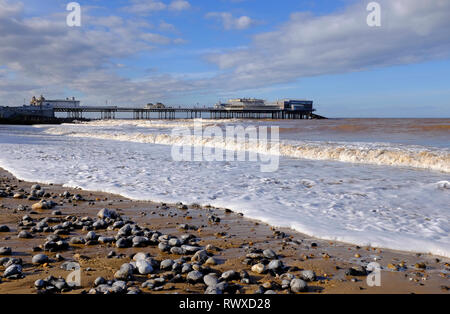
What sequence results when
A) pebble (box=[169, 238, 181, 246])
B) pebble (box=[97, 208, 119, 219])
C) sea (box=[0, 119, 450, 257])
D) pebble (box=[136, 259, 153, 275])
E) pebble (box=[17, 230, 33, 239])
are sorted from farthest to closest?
pebble (box=[97, 208, 119, 219]), sea (box=[0, 119, 450, 257]), pebble (box=[17, 230, 33, 239]), pebble (box=[169, 238, 181, 246]), pebble (box=[136, 259, 153, 275])

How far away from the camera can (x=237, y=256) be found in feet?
12.5

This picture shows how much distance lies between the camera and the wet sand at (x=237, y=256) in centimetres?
303

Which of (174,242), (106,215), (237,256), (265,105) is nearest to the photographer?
(237,256)

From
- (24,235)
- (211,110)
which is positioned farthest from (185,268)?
(211,110)

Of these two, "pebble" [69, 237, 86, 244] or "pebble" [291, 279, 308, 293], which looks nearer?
"pebble" [291, 279, 308, 293]

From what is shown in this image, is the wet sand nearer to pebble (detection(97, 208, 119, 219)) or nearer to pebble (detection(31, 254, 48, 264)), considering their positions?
pebble (detection(31, 254, 48, 264))

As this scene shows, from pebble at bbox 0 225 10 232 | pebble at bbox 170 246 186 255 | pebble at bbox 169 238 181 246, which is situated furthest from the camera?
pebble at bbox 0 225 10 232

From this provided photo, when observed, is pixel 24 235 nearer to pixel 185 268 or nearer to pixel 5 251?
pixel 5 251

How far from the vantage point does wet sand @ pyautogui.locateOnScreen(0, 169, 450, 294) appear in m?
3.03

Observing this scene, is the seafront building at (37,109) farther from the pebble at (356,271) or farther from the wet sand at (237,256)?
the pebble at (356,271)

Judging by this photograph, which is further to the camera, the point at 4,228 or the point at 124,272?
the point at 4,228

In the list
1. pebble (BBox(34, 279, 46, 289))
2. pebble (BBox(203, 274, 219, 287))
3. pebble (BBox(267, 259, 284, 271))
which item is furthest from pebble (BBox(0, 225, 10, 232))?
pebble (BBox(267, 259, 284, 271))
